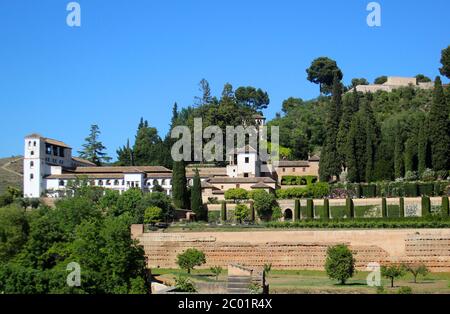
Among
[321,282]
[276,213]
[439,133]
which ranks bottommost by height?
[321,282]

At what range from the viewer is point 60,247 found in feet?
98.9

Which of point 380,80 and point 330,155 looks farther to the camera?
point 380,80

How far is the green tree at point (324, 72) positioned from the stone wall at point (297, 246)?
49792mm

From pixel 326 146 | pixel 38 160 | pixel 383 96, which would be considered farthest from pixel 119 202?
pixel 383 96

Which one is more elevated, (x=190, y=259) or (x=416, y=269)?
(x=190, y=259)

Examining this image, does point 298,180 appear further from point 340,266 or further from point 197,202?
point 340,266

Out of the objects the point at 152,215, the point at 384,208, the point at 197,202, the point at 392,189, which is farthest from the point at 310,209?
the point at 152,215

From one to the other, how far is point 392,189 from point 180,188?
43.6ft

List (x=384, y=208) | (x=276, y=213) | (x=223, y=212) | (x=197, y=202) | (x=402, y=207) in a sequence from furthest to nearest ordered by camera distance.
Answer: (x=197, y=202)
(x=223, y=212)
(x=276, y=213)
(x=384, y=208)
(x=402, y=207)

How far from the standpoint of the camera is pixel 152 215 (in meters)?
46.3

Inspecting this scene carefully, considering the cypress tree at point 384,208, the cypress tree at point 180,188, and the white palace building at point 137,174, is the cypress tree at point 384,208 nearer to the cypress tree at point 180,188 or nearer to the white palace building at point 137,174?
the white palace building at point 137,174

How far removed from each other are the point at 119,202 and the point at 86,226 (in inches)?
716

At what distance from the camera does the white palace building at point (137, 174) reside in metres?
55.8

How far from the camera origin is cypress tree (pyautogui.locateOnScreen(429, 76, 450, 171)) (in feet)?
161
